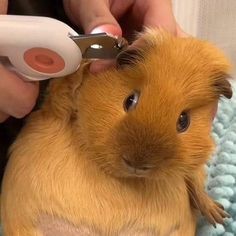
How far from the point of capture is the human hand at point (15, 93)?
60 centimetres

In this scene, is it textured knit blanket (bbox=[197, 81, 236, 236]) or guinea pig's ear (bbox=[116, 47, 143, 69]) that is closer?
guinea pig's ear (bbox=[116, 47, 143, 69])

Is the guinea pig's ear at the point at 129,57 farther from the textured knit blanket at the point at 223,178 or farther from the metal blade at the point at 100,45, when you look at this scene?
the textured knit blanket at the point at 223,178

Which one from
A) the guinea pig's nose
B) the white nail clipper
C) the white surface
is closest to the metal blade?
the white nail clipper

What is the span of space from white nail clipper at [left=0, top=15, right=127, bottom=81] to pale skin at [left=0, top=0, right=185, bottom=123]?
0.07 ft

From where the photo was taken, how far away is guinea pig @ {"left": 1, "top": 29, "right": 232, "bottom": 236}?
533 mm

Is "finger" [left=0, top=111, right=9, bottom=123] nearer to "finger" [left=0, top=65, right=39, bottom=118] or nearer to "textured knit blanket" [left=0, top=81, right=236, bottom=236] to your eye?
"finger" [left=0, top=65, right=39, bottom=118]

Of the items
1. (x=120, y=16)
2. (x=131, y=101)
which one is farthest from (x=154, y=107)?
(x=120, y=16)

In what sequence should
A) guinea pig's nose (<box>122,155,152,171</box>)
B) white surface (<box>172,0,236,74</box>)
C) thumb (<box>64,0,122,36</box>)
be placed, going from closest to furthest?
1. guinea pig's nose (<box>122,155,152,171</box>)
2. thumb (<box>64,0,122,36</box>)
3. white surface (<box>172,0,236,74</box>)

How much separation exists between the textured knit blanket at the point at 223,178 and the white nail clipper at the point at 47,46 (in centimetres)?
16

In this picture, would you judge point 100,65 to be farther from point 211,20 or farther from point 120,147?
point 211,20

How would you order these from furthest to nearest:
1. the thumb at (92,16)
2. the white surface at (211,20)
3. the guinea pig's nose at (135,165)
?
the white surface at (211,20)
the thumb at (92,16)
the guinea pig's nose at (135,165)

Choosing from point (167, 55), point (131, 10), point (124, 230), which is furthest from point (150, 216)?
point (131, 10)

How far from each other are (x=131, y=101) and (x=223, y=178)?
0.74ft

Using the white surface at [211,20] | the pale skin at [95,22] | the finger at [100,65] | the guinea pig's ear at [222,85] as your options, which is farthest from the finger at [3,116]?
the white surface at [211,20]
